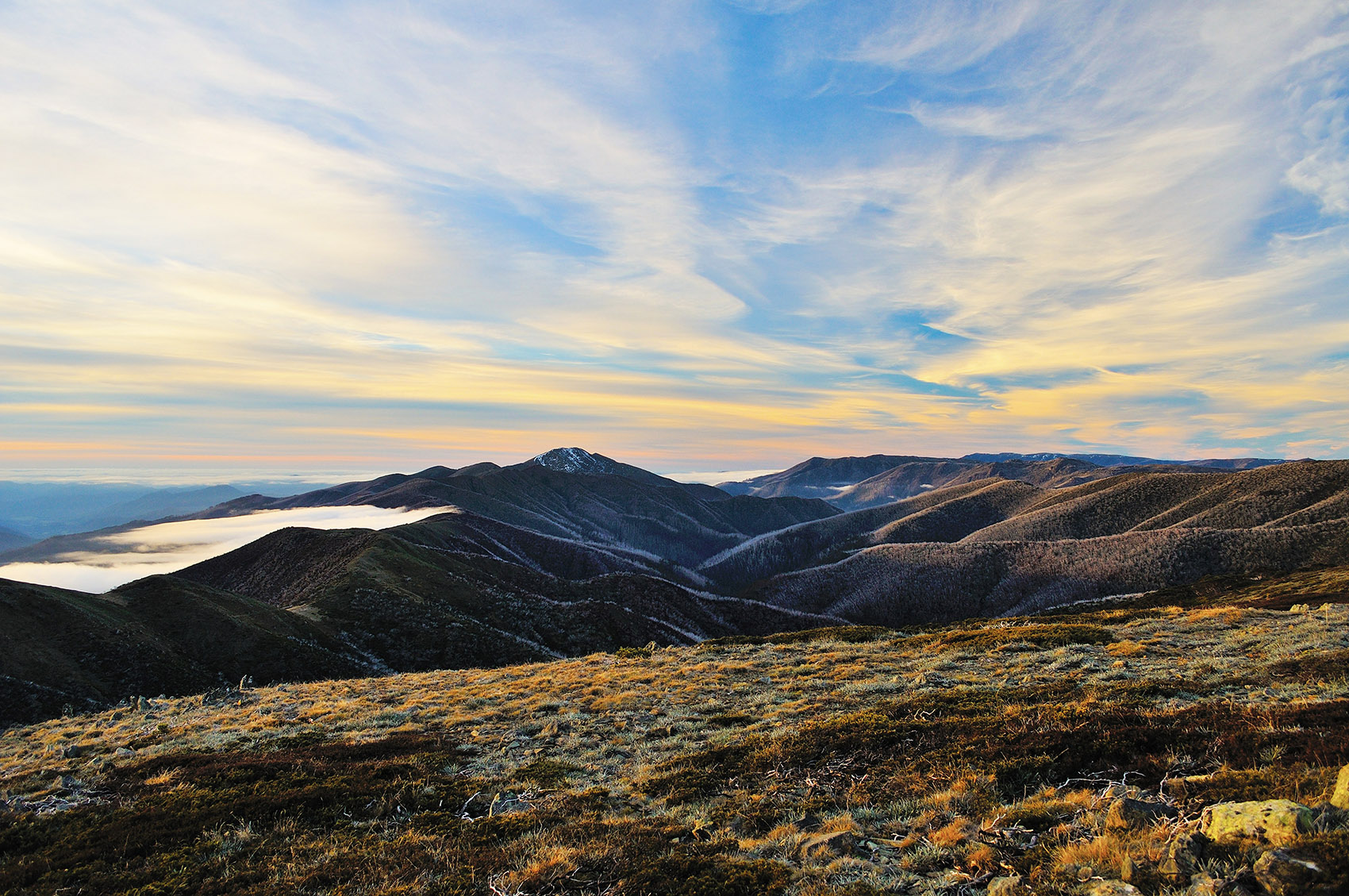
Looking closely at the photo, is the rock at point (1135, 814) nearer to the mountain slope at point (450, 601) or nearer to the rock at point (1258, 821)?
the rock at point (1258, 821)

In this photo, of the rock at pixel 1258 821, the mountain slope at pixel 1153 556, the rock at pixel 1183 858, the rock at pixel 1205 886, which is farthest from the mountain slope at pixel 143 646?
the mountain slope at pixel 1153 556

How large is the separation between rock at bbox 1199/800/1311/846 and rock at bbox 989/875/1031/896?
8.09 feet

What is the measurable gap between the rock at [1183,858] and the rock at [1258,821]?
0.29 metres

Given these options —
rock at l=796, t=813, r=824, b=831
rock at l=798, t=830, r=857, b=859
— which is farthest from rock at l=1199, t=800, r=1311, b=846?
rock at l=796, t=813, r=824, b=831

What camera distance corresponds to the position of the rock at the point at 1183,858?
6.59 metres

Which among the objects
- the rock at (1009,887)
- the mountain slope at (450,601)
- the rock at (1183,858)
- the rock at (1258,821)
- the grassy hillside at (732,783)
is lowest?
the mountain slope at (450,601)

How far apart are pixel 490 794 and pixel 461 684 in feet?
70.4

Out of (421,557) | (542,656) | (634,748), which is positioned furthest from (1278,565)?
(421,557)

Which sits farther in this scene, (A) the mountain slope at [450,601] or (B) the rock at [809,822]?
(A) the mountain slope at [450,601]

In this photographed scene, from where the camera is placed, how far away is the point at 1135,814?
841 cm

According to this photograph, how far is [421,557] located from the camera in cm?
12538

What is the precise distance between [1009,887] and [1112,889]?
3.93 feet

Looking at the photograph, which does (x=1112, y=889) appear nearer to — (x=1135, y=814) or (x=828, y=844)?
(x=1135, y=814)

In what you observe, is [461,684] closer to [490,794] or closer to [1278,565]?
[490,794]
